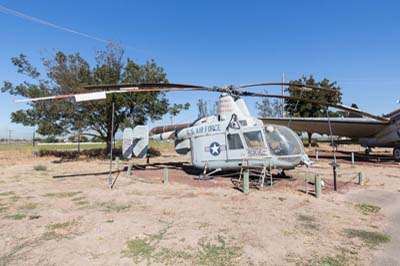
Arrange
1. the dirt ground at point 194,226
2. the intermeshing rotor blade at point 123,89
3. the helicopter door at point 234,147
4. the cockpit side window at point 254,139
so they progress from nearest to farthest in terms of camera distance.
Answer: the dirt ground at point 194,226, the intermeshing rotor blade at point 123,89, the cockpit side window at point 254,139, the helicopter door at point 234,147

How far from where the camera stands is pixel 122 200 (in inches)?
309

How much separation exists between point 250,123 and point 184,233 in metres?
6.10

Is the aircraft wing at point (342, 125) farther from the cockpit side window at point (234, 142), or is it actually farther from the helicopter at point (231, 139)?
the cockpit side window at point (234, 142)

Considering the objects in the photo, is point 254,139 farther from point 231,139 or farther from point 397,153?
point 397,153

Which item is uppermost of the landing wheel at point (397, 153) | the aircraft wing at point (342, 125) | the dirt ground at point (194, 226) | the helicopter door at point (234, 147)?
the aircraft wing at point (342, 125)

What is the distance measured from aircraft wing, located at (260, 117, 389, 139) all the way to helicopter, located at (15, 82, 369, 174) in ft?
30.1

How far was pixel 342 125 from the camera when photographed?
20.0 metres

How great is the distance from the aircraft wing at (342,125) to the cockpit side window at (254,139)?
9.61 metres

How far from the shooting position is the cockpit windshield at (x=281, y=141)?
30.6 feet

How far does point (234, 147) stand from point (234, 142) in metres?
0.20

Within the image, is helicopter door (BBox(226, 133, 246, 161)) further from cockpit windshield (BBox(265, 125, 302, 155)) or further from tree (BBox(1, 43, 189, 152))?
tree (BBox(1, 43, 189, 152))

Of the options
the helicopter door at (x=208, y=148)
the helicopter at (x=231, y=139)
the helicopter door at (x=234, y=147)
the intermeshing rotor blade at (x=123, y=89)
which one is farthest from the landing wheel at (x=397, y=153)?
the intermeshing rotor blade at (x=123, y=89)

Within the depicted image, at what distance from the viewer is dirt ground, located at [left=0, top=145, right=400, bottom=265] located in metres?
4.04

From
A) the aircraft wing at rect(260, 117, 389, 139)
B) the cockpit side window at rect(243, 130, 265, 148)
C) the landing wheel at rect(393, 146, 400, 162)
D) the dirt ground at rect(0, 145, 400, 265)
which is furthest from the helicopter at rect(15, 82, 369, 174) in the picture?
the landing wheel at rect(393, 146, 400, 162)
